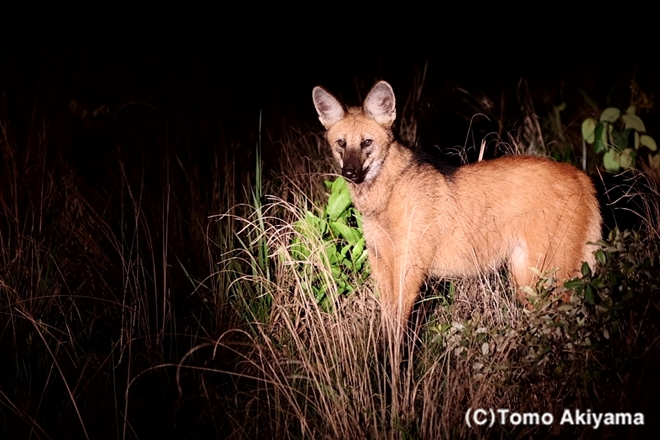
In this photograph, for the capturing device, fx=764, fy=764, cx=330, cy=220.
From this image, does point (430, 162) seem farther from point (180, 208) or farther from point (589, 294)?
point (180, 208)

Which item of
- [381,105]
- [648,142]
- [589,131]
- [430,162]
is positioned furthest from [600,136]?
[381,105]

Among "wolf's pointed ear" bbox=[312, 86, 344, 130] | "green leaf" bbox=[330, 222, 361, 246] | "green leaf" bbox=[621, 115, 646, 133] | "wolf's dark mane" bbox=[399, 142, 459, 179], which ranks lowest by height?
"green leaf" bbox=[330, 222, 361, 246]

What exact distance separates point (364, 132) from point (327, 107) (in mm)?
319

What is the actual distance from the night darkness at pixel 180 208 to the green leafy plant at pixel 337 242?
0.18 m

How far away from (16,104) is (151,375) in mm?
4150

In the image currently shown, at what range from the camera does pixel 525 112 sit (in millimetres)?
6461

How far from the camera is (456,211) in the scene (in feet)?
12.8

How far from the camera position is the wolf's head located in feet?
12.8

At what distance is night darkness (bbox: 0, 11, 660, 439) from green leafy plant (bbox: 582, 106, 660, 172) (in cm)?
15

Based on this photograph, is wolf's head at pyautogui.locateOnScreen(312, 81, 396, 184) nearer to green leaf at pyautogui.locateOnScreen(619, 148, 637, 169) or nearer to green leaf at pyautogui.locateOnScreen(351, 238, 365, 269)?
green leaf at pyautogui.locateOnScreen(351, 238, 365, 269)

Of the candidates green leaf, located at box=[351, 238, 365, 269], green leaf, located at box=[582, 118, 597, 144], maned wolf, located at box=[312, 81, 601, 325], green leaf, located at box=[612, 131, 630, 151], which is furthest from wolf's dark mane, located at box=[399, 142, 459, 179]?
green leaf, located at box=[612, 131, 630, 151]

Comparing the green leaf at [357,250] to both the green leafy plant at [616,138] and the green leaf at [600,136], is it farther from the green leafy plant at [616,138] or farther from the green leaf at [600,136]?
the green leaf at [600,136]

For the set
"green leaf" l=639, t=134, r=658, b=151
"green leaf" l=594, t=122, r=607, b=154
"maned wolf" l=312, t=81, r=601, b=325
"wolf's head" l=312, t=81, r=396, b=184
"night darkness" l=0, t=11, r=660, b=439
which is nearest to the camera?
"night darkness" l=0, t=11, r=660, b=439

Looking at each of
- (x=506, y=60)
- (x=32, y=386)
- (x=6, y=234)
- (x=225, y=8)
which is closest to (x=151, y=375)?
(x=32, y=386)
